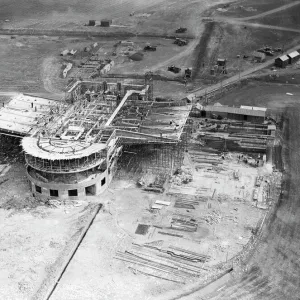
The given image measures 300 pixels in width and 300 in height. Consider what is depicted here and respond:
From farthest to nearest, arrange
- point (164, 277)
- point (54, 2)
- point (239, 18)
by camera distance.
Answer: point (54, 2)
point (239, 18)
point (164, 277)

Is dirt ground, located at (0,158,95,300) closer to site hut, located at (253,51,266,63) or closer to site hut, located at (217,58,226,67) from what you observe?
site hut, located at (217,58,226,67)

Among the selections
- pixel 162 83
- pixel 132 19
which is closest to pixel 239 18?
pixel 132 19

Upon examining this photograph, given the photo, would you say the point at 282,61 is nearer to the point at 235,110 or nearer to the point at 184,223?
the point at 235,110

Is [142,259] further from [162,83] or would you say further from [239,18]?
[239,18]

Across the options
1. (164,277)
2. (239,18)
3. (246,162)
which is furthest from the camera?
(239,18)

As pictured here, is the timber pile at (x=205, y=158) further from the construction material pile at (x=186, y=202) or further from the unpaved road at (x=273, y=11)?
the unpaved road at (x=273, y=11)

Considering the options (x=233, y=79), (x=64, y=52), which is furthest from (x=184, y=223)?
(x=64, y=52)

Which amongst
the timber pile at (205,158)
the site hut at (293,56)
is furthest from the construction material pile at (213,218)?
the site hut at (293,56)
